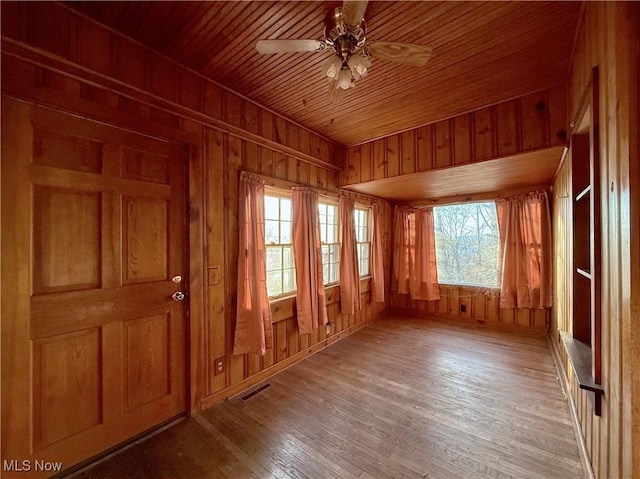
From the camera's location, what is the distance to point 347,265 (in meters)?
3.58

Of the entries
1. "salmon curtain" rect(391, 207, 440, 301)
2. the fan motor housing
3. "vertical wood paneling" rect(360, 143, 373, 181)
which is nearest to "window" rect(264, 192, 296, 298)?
"vertical wood paneling" rect(360, 143, 373, 181)

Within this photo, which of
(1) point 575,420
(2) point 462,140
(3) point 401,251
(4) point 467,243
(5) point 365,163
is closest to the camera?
(1) point 575,420

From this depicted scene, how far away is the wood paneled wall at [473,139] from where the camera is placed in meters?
2.17

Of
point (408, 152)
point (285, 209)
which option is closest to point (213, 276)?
point (285, 209)

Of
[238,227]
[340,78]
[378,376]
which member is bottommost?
[378,376]

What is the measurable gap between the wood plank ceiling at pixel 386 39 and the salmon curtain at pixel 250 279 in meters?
0.89

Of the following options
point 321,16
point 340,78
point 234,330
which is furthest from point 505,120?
point 234,330

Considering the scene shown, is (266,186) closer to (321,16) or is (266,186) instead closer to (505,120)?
(321,16)

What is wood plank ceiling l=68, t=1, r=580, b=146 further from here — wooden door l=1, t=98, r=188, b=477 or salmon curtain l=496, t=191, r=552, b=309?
salmon curtain l=496, t=191, r=552, b=309

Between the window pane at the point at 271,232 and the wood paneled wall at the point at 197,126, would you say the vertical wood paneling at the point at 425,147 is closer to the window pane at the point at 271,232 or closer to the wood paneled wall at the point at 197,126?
the wood paneled wall at the point at 197,126

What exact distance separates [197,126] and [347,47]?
1.33 m

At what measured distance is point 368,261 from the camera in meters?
4.39

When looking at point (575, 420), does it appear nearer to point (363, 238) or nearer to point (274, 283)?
point (274, 283)

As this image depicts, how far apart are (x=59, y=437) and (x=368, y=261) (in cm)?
383
